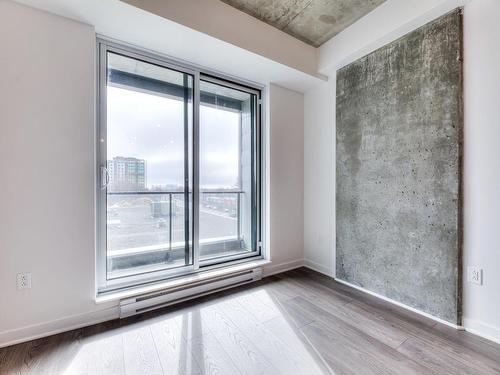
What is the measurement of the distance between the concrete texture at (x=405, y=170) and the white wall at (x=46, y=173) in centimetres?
253

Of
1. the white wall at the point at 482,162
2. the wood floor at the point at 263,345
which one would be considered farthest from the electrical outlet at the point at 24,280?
the white wall at the point at 482,162

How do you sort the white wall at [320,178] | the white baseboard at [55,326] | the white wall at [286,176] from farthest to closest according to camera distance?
the white wall at [286,176], the white wall at [320,178], the white baseboard at [55,326]

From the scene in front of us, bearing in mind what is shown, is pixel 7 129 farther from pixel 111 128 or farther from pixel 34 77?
pixel 111 128

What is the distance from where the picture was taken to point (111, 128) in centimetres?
222

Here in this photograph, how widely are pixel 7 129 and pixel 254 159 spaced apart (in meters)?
2.32

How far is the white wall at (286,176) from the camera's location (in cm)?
311

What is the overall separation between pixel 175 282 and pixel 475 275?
8.25 feet

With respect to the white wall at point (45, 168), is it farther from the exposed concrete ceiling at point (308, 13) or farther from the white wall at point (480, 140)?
the white wall at point (480, 140)

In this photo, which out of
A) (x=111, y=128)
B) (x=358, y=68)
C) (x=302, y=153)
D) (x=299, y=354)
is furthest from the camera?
(x=302, y=153)

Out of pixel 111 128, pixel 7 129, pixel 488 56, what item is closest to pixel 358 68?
pixel 488 56

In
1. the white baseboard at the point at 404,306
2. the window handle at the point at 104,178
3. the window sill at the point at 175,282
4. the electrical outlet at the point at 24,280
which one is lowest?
the white baseboard at the point at 404,306

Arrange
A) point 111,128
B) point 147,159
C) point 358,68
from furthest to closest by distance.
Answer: point 358,68 → point 147,159 → point 111,128

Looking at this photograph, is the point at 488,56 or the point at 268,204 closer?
the point at 488,56

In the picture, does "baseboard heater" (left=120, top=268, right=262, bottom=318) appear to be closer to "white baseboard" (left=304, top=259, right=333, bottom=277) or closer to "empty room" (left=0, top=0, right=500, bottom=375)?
Answer: "empty room" (left=0, top=0, right=500, bottom=375)
